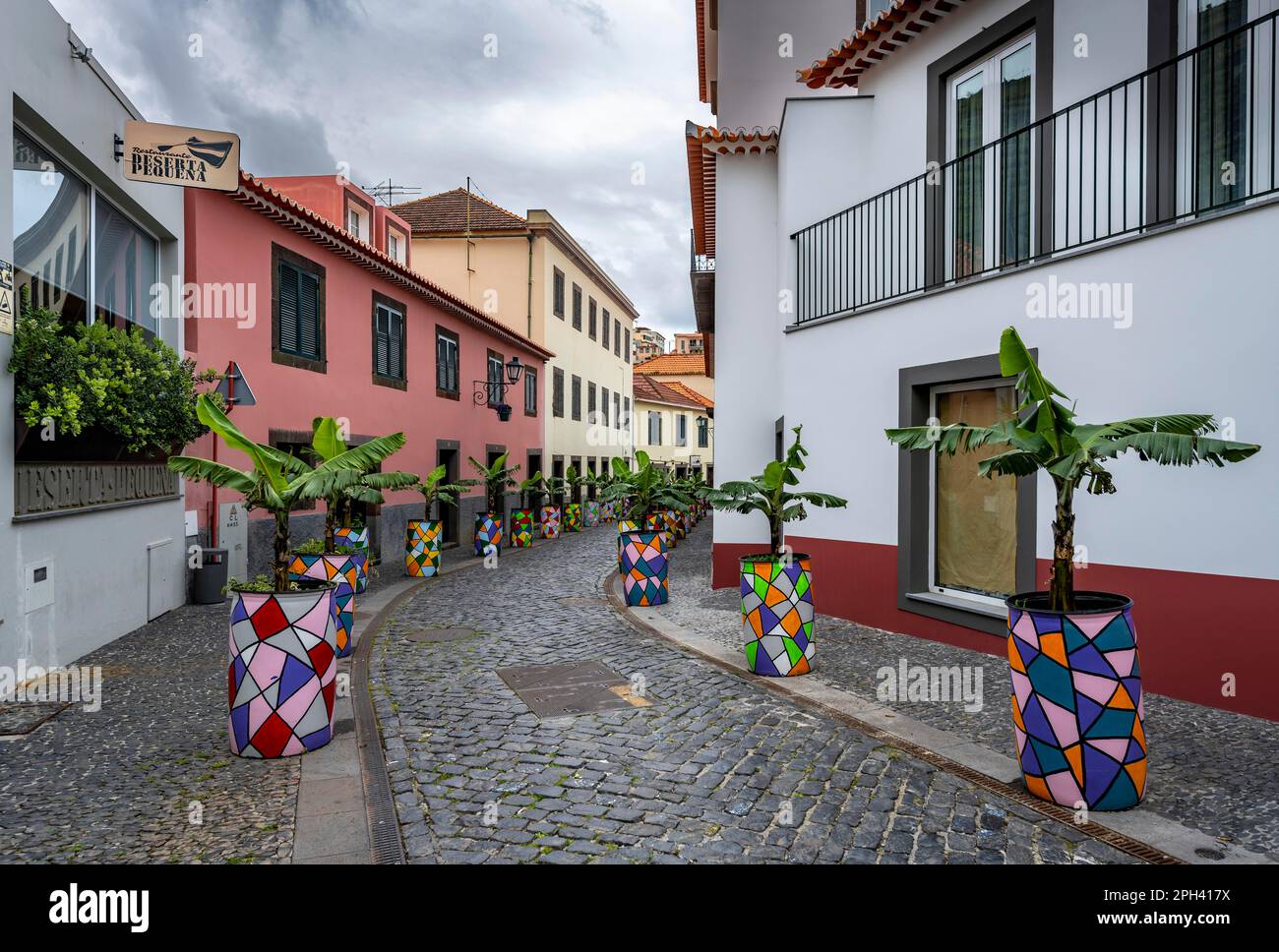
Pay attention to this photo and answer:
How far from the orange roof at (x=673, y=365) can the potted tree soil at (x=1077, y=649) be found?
51594mm

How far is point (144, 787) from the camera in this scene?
15.2 feet

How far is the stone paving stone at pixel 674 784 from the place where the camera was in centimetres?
388

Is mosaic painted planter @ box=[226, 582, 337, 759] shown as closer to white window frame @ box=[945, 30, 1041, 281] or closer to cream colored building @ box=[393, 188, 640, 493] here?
white window frame @ box=[945, 30, 1041, 281]

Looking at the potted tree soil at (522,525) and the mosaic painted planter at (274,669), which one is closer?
the mosaic painted planter at (274,669)

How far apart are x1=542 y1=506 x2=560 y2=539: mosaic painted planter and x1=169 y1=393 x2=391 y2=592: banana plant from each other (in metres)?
18.1

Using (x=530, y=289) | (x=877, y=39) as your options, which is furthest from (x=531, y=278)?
(x=877, y=39)

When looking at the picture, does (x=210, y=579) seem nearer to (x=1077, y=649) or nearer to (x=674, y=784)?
(x=674, y=784)

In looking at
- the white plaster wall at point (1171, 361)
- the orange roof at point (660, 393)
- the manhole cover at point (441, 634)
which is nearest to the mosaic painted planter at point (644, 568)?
the manhole cover at point (441, 634)

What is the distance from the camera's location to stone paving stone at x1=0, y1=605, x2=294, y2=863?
3.87 meters

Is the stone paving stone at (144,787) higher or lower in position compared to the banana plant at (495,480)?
lower

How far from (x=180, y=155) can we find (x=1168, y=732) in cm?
1097

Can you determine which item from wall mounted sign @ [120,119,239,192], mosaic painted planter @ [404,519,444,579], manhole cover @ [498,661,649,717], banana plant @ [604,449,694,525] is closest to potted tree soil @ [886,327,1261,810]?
manhole cover @ [498,661,649,717]

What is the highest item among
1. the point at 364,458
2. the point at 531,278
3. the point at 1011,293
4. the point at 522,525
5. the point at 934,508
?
the point at 531,278

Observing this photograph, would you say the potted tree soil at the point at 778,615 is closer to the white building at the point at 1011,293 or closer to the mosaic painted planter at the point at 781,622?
the mosaic painted planter at the point at 781,622
